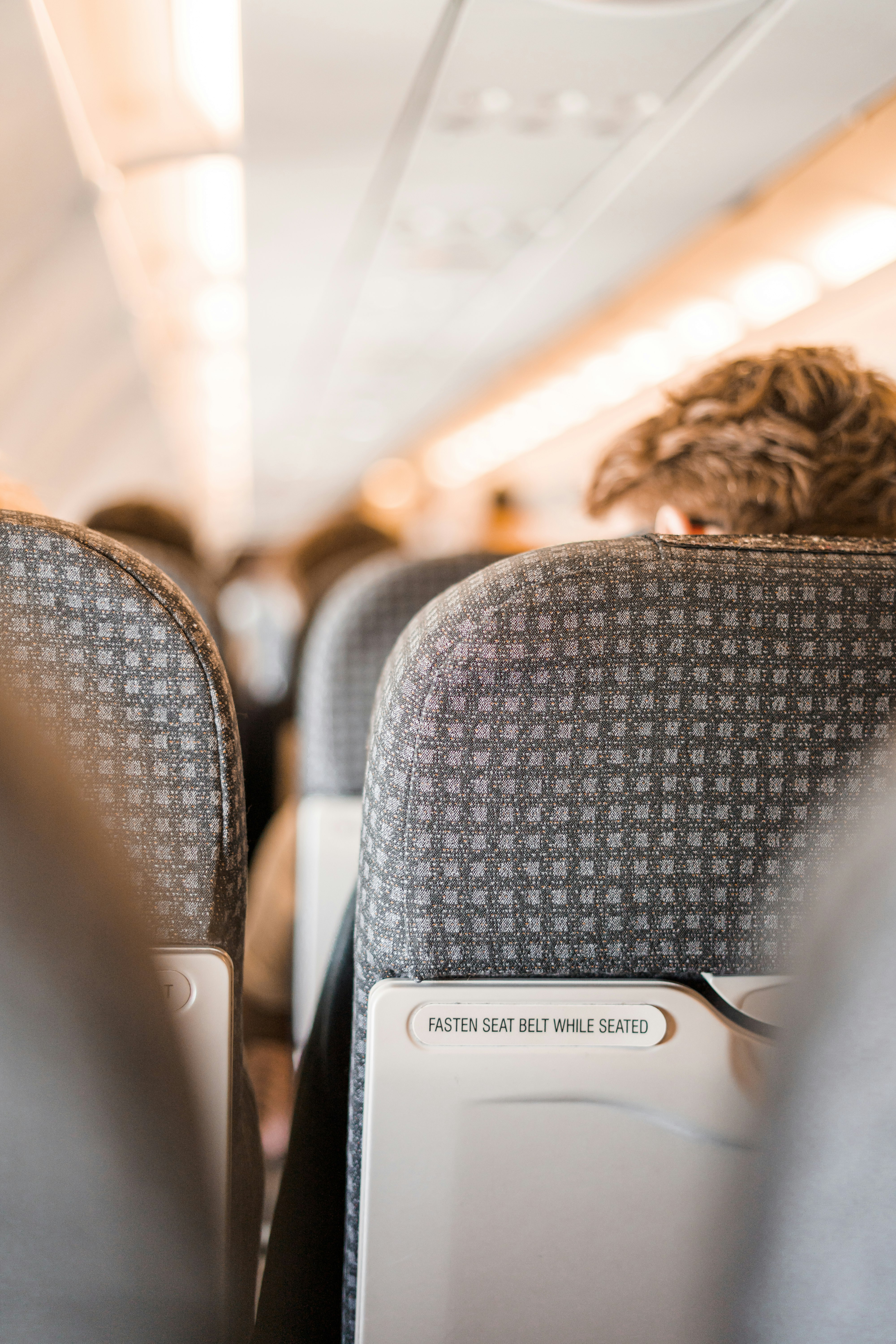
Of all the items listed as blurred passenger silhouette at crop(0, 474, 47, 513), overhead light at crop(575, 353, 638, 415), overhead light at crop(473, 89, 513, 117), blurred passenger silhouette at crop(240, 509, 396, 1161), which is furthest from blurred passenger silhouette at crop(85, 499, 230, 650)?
overhead light at crop(575, 353, 638, 415)

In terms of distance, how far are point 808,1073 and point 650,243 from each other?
461 centimetres

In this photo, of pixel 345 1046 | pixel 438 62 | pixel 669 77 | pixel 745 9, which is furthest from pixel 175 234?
pixel 345 1046

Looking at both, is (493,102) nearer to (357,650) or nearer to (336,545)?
(336,545)

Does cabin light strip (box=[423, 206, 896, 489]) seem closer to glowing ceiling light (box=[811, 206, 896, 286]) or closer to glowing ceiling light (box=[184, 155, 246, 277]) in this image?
glowing ceiling light (box=[811, 206, 896, 286])

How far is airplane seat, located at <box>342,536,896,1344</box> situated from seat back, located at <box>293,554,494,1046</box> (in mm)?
838

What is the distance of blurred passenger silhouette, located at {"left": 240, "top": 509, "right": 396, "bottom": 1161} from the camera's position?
2268 millimetres

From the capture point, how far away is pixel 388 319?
19.1 feet

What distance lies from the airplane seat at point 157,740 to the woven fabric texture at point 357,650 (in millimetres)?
809

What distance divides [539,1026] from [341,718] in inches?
39.4

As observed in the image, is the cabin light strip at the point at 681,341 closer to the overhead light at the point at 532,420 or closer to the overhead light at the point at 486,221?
the overhead light at the point at 532,420

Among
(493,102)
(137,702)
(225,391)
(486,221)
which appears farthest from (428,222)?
(225,391)

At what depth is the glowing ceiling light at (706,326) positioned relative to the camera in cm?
455

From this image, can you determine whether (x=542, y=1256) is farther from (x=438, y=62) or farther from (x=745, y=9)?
(x=438, y=62)

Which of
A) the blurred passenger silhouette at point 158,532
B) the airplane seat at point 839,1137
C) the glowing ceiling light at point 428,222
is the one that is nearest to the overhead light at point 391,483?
the glowing ceiling light at point 428,222
